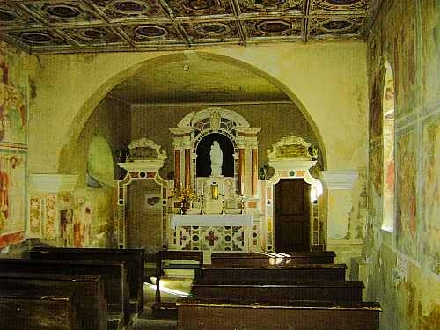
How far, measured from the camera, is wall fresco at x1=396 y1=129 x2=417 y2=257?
4.09m

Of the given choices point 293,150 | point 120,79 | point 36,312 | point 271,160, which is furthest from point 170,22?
point 293,150

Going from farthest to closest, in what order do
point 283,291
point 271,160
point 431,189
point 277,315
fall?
point 271,160 → point 283,291 → point 277,315 → point 431,189

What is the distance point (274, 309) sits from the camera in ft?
13.4

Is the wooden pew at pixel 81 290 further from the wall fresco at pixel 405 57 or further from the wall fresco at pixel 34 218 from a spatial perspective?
the wall fresco at pixel 405 57

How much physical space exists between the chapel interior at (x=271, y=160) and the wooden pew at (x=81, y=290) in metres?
0.02

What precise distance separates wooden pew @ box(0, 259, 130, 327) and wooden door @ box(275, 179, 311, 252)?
361 inches

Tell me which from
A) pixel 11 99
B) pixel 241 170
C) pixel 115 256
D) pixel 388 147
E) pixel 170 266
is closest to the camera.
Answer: pixel 388 147

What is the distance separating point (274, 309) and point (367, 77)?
4.13 m

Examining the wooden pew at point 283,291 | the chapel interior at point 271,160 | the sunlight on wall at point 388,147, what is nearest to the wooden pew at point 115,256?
the chapel interior at point 271,160

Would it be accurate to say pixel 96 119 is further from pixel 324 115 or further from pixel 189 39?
pixel 324 115

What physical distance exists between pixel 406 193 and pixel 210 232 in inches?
335

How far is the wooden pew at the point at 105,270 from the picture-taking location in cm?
605

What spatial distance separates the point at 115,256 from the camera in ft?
24.1

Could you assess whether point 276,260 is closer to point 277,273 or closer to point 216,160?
point 277,273
